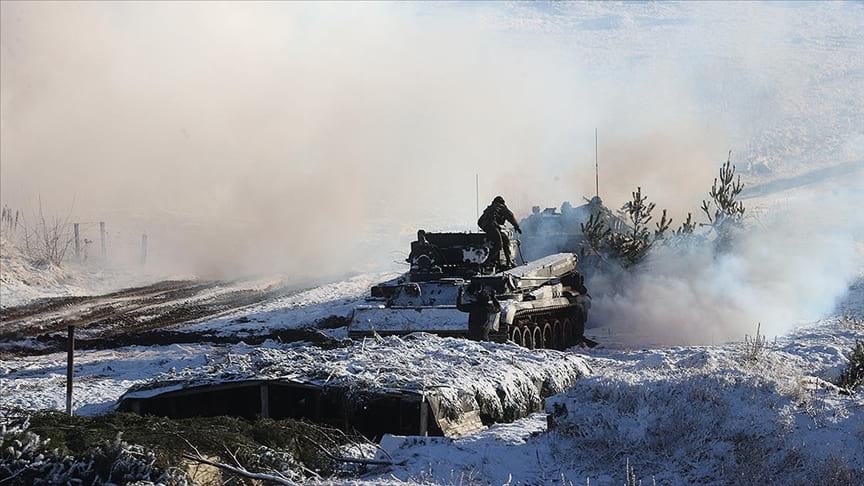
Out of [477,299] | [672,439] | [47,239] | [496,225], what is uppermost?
[47,239]

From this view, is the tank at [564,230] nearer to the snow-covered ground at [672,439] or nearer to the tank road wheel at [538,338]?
the tank road wheel at [538,338]

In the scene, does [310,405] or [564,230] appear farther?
[564,230]

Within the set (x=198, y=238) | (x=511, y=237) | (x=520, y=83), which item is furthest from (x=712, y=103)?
(x=511, y=237)

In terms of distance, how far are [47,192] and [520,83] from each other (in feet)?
117

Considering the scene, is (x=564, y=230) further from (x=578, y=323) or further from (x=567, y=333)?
(x=567, y=333)

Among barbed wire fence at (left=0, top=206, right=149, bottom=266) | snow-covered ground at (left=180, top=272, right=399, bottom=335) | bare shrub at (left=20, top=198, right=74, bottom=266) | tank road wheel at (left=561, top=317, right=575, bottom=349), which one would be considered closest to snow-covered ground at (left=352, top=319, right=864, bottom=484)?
tank road wheel at (left=561, top=317, right=575, bottom=349)

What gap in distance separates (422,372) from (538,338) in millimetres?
10052

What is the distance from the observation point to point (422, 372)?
565 inches

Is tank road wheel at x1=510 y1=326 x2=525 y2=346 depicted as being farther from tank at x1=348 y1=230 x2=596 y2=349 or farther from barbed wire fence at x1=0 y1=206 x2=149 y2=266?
barbed wire fence at x1=0 y1=206 x2=149 y2=266

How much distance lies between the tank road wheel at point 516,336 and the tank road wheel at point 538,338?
1011 mm

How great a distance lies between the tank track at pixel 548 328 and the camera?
73.9ft

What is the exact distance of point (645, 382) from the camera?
1268 cm

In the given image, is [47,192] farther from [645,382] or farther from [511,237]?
[645,382]

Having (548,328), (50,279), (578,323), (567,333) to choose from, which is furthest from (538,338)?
(50,279)
